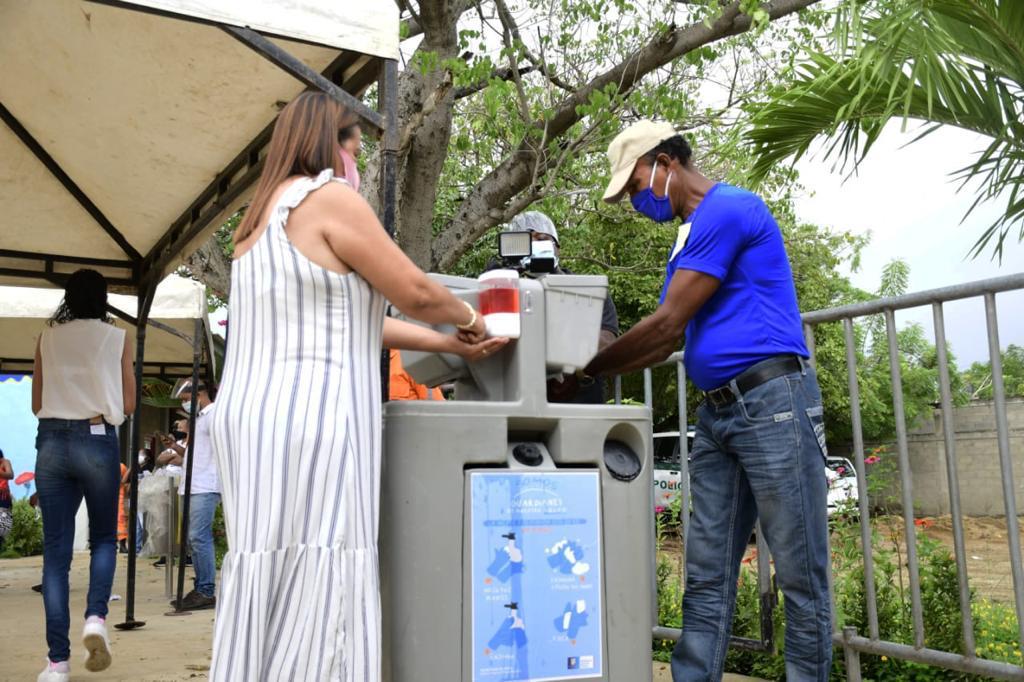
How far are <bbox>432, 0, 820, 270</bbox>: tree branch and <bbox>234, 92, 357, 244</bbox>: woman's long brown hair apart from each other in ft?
22.2

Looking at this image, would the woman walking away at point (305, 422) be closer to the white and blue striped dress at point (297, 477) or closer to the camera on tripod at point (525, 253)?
the white and blue striped dress at point (297, 477)

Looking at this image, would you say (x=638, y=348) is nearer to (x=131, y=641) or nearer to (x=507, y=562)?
(x=507, y=562)

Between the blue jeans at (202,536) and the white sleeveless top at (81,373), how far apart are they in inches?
127

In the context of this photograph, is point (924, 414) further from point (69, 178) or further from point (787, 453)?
→ point (69, 178)

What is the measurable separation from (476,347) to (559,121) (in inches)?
291

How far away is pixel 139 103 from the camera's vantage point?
408cm

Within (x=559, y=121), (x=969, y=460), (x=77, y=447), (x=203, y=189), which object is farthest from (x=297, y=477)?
(x=559, y=121)

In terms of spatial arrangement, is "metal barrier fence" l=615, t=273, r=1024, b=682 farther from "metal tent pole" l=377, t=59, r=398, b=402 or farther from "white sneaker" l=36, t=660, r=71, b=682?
"white sneaker" l=36, t=660, r=71, b=682

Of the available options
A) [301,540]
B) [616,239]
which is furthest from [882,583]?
[616,239]

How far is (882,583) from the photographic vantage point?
3.67 meters

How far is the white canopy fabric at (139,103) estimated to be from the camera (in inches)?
127

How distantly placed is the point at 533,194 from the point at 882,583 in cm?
630

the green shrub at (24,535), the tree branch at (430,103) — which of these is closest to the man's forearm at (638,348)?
the tree branch at (430,103)

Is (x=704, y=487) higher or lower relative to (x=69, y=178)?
lower
